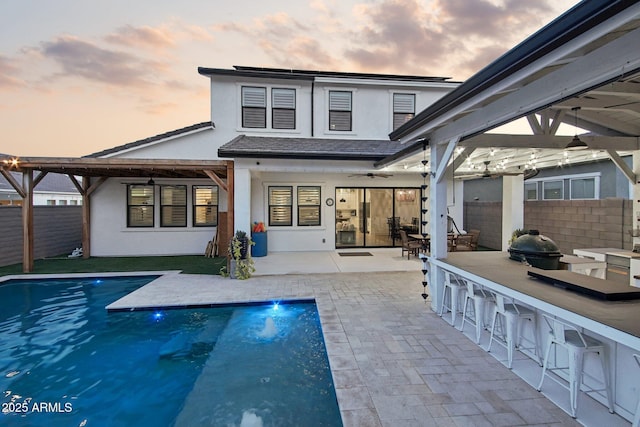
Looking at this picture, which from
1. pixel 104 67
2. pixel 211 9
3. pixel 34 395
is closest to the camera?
pixel 34 395

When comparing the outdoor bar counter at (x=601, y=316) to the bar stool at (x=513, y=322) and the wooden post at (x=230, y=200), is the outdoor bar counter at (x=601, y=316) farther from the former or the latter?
the wooden post at (x=230, y=200)

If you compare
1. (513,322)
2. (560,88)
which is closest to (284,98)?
(560,88)

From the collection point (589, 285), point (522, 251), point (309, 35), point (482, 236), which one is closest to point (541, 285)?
point (589, 285)

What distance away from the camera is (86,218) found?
35.4ft

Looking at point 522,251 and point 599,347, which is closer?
point 599,347

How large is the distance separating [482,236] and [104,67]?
53.7ft

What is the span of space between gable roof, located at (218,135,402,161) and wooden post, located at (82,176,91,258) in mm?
5885

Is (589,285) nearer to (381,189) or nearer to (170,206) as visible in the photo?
(381,189)

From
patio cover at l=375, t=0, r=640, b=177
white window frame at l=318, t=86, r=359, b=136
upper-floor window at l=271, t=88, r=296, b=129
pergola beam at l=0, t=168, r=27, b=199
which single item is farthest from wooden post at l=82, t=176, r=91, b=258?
patio cover at l=375, t=0, r=640, b=177

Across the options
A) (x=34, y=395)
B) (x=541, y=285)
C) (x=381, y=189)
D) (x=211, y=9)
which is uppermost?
(x=211, y=9)

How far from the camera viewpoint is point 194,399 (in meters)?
3.24

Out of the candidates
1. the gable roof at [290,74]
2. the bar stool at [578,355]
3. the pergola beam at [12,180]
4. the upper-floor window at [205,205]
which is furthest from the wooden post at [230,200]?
the bar stool at [578,355]

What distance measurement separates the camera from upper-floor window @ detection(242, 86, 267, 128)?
1041cm

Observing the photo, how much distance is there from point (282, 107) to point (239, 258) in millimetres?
5749
